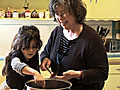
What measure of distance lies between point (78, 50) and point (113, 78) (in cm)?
210

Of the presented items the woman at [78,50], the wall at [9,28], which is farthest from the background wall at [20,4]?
the woman at [78,50]

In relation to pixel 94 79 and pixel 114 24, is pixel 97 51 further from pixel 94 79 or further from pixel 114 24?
pixel 114 24

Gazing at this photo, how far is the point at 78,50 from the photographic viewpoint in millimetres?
1400

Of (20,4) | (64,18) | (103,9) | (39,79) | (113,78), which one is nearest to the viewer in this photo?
(39,79)

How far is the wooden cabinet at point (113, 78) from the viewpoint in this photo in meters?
3.35

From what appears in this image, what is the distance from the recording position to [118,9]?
11.8 ft

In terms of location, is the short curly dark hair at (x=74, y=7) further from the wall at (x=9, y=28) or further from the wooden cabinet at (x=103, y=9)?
the wall at (x=9, y=28)

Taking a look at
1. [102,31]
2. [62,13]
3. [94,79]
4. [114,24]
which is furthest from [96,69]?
[114,24]

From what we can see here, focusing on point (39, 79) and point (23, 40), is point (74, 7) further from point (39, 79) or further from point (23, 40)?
point (39, 79)

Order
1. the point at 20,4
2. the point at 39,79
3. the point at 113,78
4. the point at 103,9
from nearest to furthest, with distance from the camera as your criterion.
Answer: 1. the point at 39,79
2. the point at 113,78
3. the point at 103,9
4. the point at 20,4

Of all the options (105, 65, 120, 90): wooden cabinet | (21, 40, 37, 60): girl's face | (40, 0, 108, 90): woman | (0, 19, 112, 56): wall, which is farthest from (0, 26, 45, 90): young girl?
(0, 19, 112, 56): wall

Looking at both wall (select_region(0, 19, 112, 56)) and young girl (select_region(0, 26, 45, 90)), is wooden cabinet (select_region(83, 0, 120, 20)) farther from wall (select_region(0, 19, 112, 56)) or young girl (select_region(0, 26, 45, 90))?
young girl (select_region(0, 26, 45, 90))

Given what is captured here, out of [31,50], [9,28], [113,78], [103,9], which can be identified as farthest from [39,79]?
[9,28]

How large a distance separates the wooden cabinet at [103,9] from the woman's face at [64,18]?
2155 millimetres
